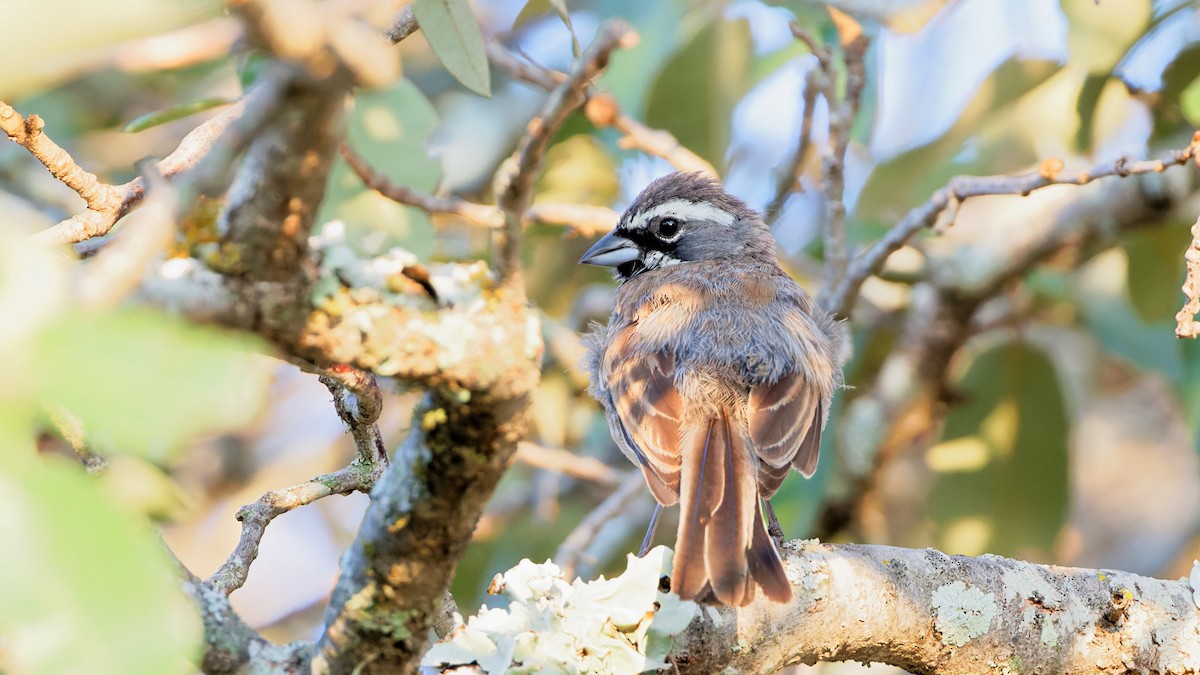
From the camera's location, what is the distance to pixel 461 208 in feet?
11.5

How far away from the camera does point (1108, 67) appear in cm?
425

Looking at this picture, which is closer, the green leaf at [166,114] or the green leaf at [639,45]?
the green leaf at [166,114]

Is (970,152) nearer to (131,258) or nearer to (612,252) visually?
(612,252)

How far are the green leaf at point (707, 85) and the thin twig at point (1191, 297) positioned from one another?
2.91m

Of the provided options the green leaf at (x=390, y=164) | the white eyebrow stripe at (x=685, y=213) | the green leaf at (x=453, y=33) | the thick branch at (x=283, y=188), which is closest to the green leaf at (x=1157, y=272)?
the white eyebrow stripe at (x=685, y=213)

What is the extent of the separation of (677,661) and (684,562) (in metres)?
→ 0.20

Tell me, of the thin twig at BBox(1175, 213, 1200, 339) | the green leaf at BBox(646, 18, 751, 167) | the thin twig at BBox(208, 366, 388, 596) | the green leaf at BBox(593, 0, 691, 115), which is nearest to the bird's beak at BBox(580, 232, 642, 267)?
the green leaf at BBox(593, 0, 691, 115)

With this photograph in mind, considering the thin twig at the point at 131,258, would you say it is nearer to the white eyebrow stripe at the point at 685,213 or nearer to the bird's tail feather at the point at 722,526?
the bird's tail feather at the point at 722,526

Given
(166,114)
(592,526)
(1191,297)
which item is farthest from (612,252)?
(1191,297)

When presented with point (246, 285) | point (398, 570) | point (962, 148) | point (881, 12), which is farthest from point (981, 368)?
point (246, 285)

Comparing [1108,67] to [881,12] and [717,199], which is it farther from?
[717,199]

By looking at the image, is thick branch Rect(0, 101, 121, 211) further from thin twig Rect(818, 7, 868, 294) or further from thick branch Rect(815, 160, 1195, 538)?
thick branch Rect(815, 160, 1195, 538)

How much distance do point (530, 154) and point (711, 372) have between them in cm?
221

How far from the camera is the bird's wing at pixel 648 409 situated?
3285mm
